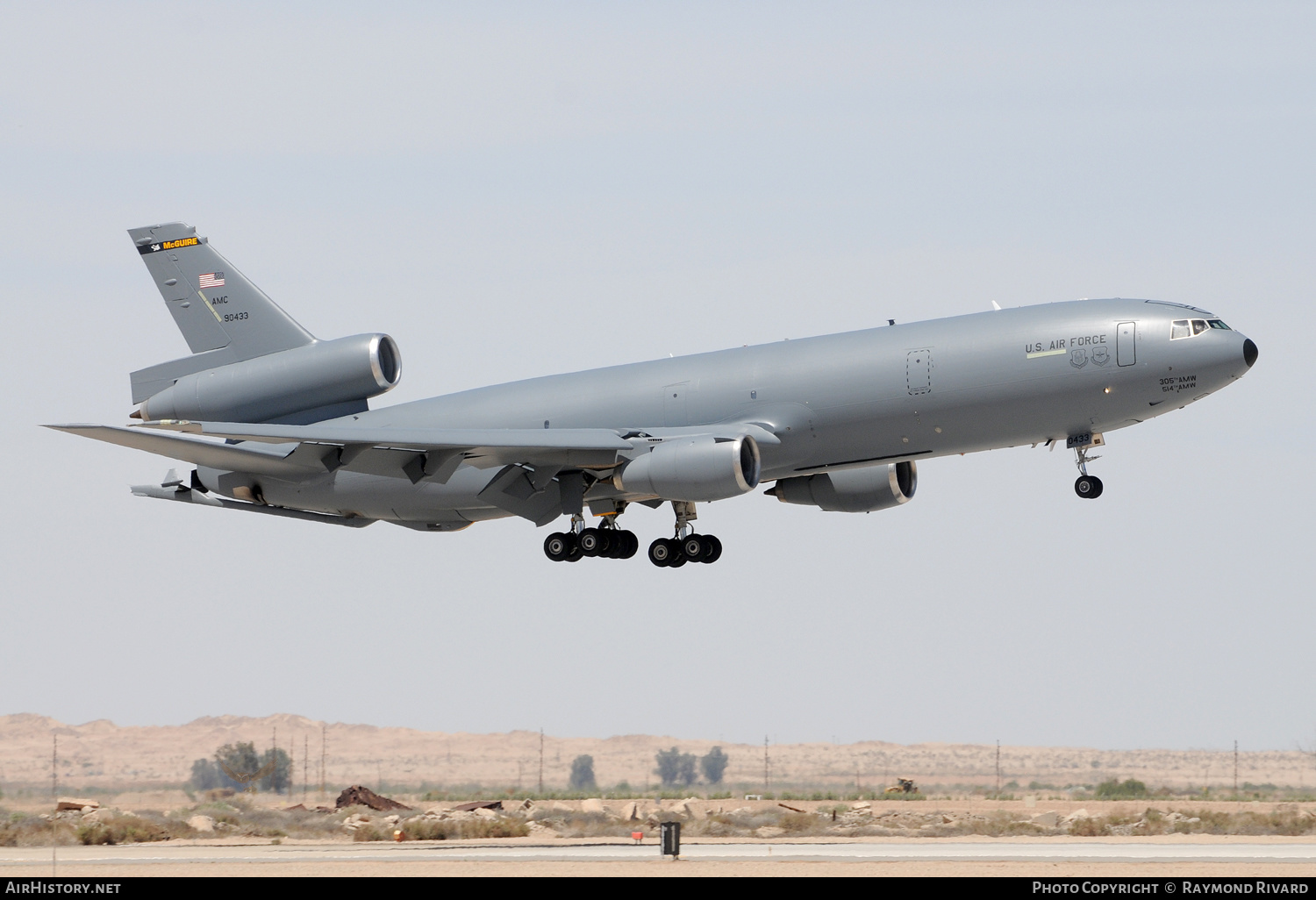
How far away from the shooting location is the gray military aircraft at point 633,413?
4028cm

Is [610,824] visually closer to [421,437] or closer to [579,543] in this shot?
[579,543]

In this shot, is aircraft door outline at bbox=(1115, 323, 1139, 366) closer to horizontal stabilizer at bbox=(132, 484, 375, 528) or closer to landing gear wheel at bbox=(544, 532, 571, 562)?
landing gear wheel at bbox=(544, 532, 571, 562)

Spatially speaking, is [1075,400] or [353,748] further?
[353,748]

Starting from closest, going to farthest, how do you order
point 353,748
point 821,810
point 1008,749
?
1. point 821,810
2. point 353,748
3. point 1008,749

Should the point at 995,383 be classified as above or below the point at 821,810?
above

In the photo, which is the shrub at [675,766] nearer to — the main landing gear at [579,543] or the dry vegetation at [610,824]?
the dry vegetation at [610,824]

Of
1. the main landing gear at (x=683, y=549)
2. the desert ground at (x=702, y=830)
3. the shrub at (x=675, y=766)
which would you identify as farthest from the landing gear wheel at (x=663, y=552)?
the shrub at (x=675, y=766)

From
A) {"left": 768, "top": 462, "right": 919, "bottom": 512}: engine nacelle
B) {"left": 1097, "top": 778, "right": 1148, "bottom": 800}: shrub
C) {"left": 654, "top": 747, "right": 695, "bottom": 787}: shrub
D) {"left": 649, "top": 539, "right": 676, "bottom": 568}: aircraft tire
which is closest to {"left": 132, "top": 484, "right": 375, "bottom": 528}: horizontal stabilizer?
{"left": 649, "top": 539, "right": 676, "bottom": 568}: aircraft tire

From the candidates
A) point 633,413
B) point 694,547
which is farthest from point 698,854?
point 633,413

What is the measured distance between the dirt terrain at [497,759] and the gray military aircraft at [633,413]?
42516 mm

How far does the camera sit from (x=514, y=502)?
47.3 metres
